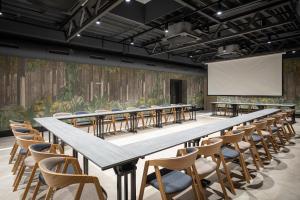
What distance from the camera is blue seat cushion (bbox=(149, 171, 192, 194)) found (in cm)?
169

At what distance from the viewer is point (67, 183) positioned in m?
1.35

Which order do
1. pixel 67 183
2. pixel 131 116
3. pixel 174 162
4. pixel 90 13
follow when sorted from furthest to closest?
pixel 131 116
pixel 90 13
pixel 174 162
pixel 67 183

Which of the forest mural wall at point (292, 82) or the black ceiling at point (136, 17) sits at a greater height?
the black ceiling at point (136, 17)

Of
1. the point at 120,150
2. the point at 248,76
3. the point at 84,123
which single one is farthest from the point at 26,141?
the point at 248,76

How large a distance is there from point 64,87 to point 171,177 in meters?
6.24

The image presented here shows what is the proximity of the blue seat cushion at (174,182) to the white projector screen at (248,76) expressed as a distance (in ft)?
25.0

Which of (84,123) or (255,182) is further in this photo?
(84,123)

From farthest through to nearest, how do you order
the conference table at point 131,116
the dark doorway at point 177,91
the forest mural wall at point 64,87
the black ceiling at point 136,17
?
the dark doorway at point 177,91 → the forest mural wall at point 64,87 → the conference table at point 131,116 → the black ceiling at point 136,17

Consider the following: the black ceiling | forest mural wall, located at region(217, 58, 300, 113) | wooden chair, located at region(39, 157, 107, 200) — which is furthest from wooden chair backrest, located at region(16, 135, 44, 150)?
forest mural wall, located at region(217, 58, 300, 113)

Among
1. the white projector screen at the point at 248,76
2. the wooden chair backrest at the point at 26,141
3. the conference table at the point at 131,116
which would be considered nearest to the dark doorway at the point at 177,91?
the white projector screen at the point at 248,76

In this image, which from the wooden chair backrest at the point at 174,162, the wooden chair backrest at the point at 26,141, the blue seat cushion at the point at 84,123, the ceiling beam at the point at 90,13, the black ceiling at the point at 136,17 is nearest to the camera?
the wooden chair backrest at the point at 174,162

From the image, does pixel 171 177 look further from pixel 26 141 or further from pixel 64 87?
pixel 64 87

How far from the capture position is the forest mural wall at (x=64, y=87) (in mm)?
5805

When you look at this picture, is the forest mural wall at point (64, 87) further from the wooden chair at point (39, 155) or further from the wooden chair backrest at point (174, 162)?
the wooden chair backrest at point (174, 162)
